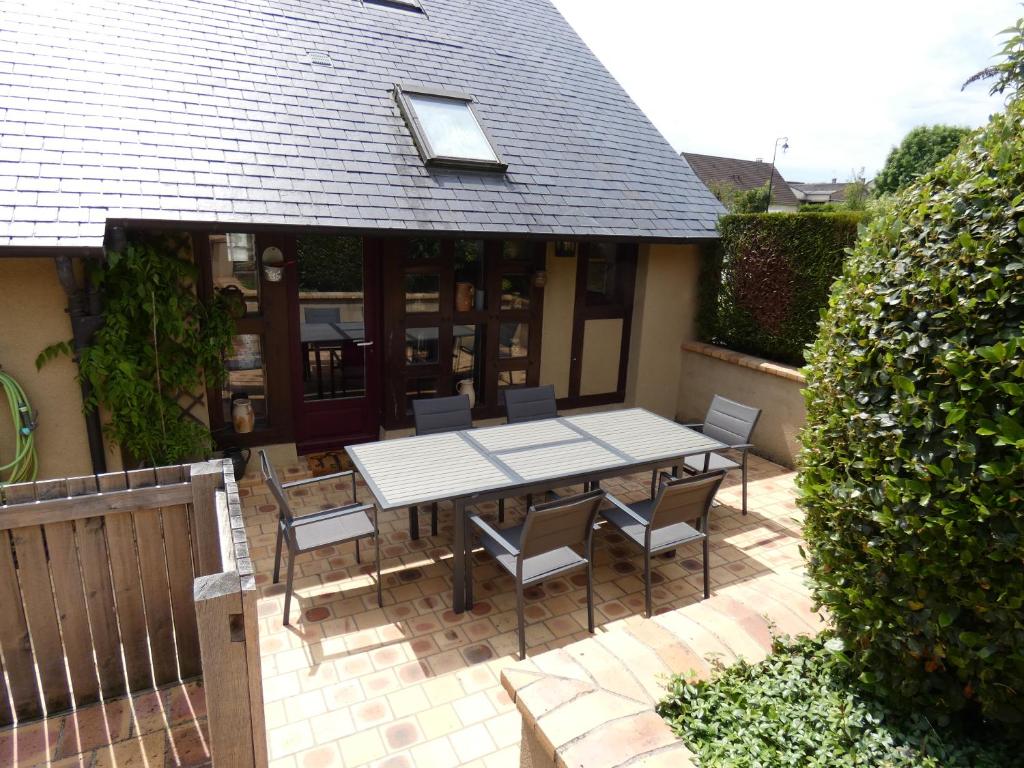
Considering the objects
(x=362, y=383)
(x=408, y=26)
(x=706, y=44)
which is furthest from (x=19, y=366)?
(x=706, y=44)

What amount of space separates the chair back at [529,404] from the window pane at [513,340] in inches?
62.5

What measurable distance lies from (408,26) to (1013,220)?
31.4ft

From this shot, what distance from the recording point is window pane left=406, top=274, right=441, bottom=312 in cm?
745

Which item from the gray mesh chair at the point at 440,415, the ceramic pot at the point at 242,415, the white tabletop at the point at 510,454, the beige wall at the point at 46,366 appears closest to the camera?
the white tabletop at the point at 510,454

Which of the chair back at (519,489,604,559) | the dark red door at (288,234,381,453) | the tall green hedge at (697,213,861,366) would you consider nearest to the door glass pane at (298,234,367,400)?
the dark red door at (288,234,381,453)

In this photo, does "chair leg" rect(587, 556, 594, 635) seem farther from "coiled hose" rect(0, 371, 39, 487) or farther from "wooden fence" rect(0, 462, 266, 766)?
"coiled hose" rect(0, 371, 39, 487)

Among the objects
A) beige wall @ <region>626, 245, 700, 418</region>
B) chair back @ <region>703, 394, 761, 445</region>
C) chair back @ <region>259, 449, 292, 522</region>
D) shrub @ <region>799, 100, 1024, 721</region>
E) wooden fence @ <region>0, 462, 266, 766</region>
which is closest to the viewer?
shrub @ <region>799, 100, 1024, 721</region>

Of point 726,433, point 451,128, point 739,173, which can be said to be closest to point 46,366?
point 451,128

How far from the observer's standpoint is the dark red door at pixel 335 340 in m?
7.02

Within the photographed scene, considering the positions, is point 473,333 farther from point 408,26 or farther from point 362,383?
point 408,26

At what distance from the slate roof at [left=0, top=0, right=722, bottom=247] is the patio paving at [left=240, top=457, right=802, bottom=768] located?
128 inches

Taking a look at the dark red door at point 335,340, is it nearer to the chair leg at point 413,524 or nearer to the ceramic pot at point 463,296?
the ceramic pot at point 463,296

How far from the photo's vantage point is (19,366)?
17.2ft

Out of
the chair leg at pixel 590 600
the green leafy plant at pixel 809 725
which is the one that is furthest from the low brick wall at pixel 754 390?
the green leafy plant at pixel 809 725
